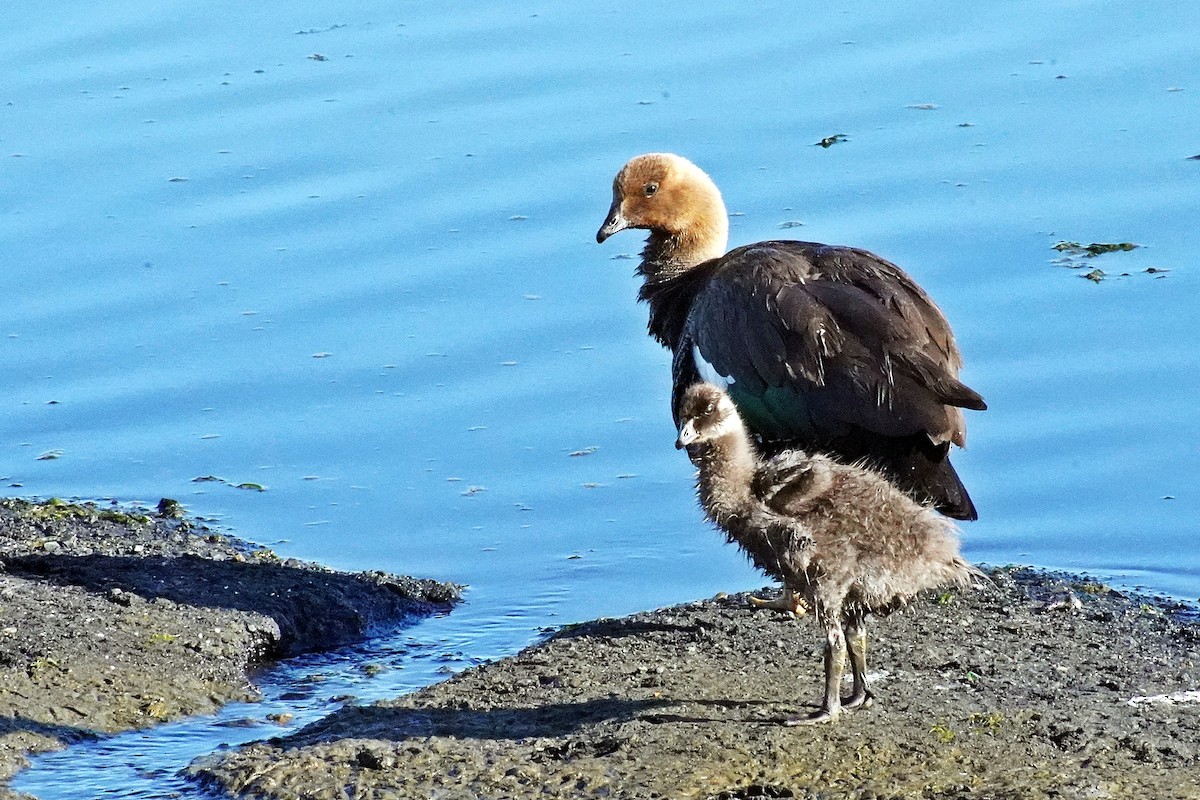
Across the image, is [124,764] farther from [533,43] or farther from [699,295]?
[533,43]

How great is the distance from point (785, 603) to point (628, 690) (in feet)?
3.45

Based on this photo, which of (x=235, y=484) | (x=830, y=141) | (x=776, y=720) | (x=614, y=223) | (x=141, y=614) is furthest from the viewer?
(x=830, y=141)

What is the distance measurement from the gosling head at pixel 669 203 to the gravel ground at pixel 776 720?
250cm

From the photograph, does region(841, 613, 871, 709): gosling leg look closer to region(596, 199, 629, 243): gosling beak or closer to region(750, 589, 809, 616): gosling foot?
region(750, 589, 809, 616): gosling foot

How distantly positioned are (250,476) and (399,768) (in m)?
3.78

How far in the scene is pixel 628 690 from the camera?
20.6 feet

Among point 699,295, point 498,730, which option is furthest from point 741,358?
point 498,730

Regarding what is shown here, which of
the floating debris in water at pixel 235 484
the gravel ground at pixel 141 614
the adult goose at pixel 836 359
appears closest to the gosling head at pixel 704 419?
the adult goose at pixel 836 359

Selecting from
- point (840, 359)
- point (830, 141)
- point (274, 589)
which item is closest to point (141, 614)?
point (274, 589)

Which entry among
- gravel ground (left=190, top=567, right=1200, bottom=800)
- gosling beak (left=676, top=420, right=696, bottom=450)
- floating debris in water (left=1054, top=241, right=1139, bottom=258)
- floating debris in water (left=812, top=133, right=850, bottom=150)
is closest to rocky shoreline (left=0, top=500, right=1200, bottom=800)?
gravel ground (left=190, top=567, right=1200, bottom=800)

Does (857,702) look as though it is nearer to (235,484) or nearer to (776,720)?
(776,720)

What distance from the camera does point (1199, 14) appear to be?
43.9 feet

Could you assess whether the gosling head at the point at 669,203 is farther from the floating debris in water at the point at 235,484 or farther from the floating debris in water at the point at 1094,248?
the floating debris in water at the point at 1094,248

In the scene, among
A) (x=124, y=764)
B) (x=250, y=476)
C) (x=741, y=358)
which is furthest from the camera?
(x=250, y=476)
